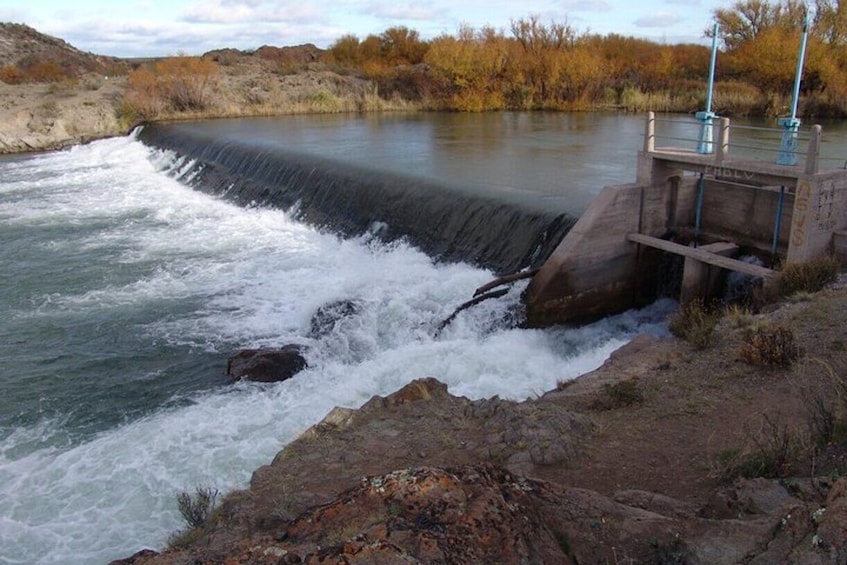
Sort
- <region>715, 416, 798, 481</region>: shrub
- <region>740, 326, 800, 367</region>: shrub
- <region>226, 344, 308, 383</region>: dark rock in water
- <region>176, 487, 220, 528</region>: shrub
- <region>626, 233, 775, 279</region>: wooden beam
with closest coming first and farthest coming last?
<region>715, 416, 798, 481</region>: shrub → <region>176, 487, 220, 528</region>: shrub → <region>740, 326, 800, 367</region>: shrub → <region>226, 344, 308, 383</region>: dark rock in water → <region>626, 233, 775, 279</region>: wooden beam

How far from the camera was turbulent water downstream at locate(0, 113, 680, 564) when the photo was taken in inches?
303

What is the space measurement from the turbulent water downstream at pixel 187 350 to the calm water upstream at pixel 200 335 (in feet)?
0.12

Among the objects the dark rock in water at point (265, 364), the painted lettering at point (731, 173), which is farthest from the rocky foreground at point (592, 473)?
the dark rock in water at point (265, 364)

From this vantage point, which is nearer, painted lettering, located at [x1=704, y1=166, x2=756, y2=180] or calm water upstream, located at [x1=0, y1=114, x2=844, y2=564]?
calm water upstream, located at [x1=0, y1=114, x2=844, y2=564]

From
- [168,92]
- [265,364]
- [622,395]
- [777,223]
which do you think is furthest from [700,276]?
[168,92]

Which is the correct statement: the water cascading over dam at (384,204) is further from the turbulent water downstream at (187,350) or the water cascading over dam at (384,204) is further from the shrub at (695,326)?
the shrub at (695,326)

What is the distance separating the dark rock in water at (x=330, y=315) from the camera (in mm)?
12266

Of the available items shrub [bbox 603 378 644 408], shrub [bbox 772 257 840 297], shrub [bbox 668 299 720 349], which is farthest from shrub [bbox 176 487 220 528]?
shrub [bbox 772 257 840 297]

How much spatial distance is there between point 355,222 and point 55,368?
→ 7.94 m

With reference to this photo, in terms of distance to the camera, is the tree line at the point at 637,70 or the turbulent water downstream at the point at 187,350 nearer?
the turbulent water downstream at the point at 187,350

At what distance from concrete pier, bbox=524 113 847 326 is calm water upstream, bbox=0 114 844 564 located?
0.55 m

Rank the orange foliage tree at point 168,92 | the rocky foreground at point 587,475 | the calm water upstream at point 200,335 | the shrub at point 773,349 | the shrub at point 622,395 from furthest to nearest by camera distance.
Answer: the orange foliage tree at point 168,92
the calm water upstream at point 200,335
the shrub at point 773,349
the shrub at point 622,395
the rocky foreground at point 587,475

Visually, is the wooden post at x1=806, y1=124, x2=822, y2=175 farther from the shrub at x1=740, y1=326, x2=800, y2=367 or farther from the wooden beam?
the shrub at x1=740, y1=326, x2=800, y2=367

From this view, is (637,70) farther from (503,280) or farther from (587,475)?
(587,475)
